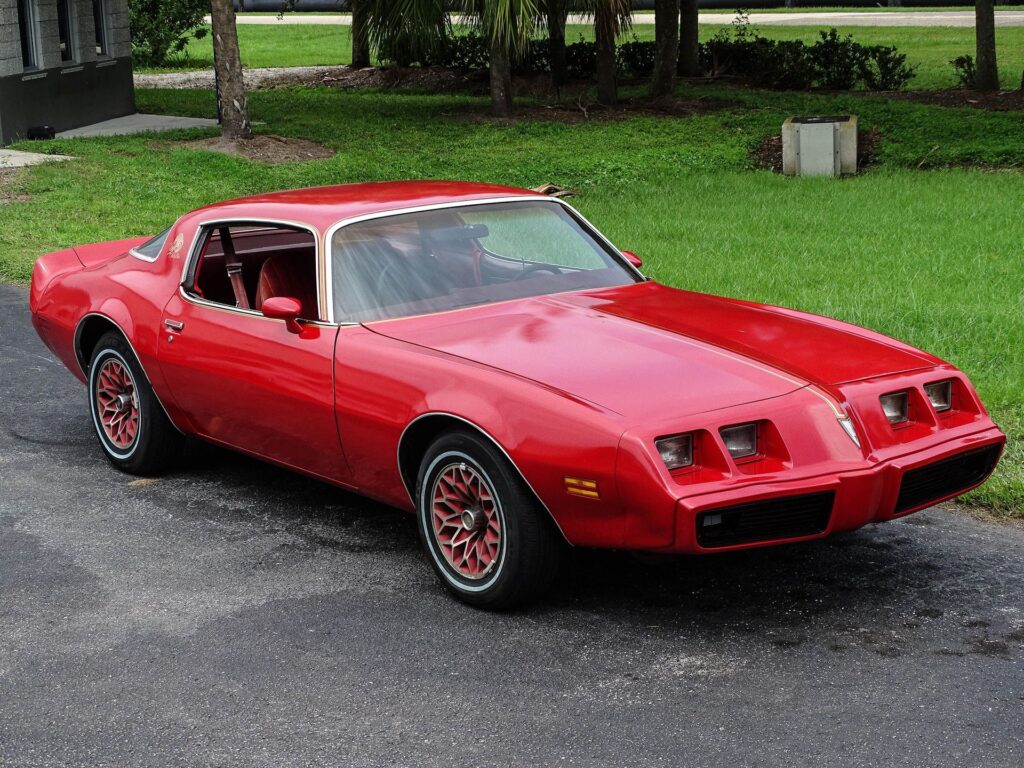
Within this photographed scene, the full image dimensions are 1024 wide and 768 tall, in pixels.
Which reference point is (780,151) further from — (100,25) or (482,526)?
(482,526)

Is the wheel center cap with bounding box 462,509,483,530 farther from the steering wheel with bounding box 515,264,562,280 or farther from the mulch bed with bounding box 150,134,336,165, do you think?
the mulch bed with bounding box 150,134,336,165

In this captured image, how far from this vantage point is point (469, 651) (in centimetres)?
447

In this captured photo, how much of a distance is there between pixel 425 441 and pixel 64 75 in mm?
18796

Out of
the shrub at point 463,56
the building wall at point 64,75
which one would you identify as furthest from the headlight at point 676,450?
the shrub at point 463,56

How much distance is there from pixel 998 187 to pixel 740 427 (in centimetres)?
1152

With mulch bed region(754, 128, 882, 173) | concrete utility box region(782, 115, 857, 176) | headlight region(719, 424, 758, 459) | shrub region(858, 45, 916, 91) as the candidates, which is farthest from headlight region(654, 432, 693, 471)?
shrub region(858, 45, 916, 91)

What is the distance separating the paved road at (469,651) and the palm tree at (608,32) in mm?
14099

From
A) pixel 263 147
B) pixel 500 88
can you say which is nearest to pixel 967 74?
pixel 500 88

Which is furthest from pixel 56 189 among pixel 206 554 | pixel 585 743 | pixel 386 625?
pixel 585 743

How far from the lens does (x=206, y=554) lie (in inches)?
214

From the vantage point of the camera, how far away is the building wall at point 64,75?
1992cm

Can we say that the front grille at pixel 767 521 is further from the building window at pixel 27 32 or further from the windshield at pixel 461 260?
the building window at pixel 27 32

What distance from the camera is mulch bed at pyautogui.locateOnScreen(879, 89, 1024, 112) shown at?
21125mm

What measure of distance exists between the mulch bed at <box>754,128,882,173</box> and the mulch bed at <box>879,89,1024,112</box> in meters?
3.18
